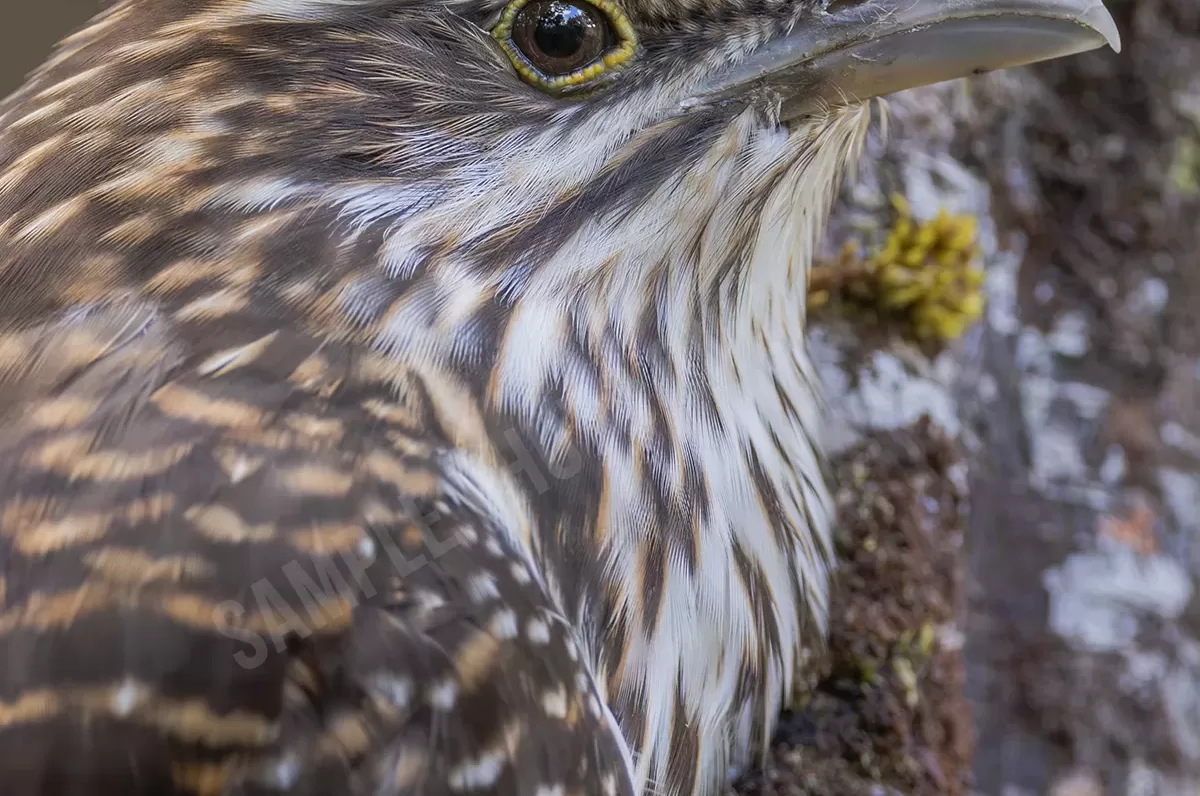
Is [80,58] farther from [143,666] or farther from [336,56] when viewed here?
[143,666]

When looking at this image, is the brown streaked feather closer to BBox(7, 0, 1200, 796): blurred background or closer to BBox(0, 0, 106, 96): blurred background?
BBox(7, 0, 1200, 796): blurred background

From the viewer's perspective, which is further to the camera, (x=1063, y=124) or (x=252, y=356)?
(x=1063, y=124)

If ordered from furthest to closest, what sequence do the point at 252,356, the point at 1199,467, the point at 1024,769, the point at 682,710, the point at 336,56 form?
the point at 1199,467 → the point at 1024,769 → the point at 682,710 → the point at 336,56 → the point at 252,356

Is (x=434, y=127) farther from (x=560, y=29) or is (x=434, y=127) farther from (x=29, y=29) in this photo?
(x=29, y=29)

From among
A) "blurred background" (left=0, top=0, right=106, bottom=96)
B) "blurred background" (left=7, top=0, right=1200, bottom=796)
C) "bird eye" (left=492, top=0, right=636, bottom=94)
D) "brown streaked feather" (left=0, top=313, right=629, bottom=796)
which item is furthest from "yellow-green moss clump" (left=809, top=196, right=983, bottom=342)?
"blurred background" (left=0, top=0, right=106, bottom=96)

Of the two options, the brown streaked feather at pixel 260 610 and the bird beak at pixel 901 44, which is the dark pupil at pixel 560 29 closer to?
the bird beak at pixel 901 44

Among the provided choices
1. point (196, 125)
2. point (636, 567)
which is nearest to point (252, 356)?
point (196, 125)

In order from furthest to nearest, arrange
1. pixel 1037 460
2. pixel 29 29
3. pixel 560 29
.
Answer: pixel 29 29
pixel 1037 460
pixel 560 29

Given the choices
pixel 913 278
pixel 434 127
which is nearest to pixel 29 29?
pixel 434 127
